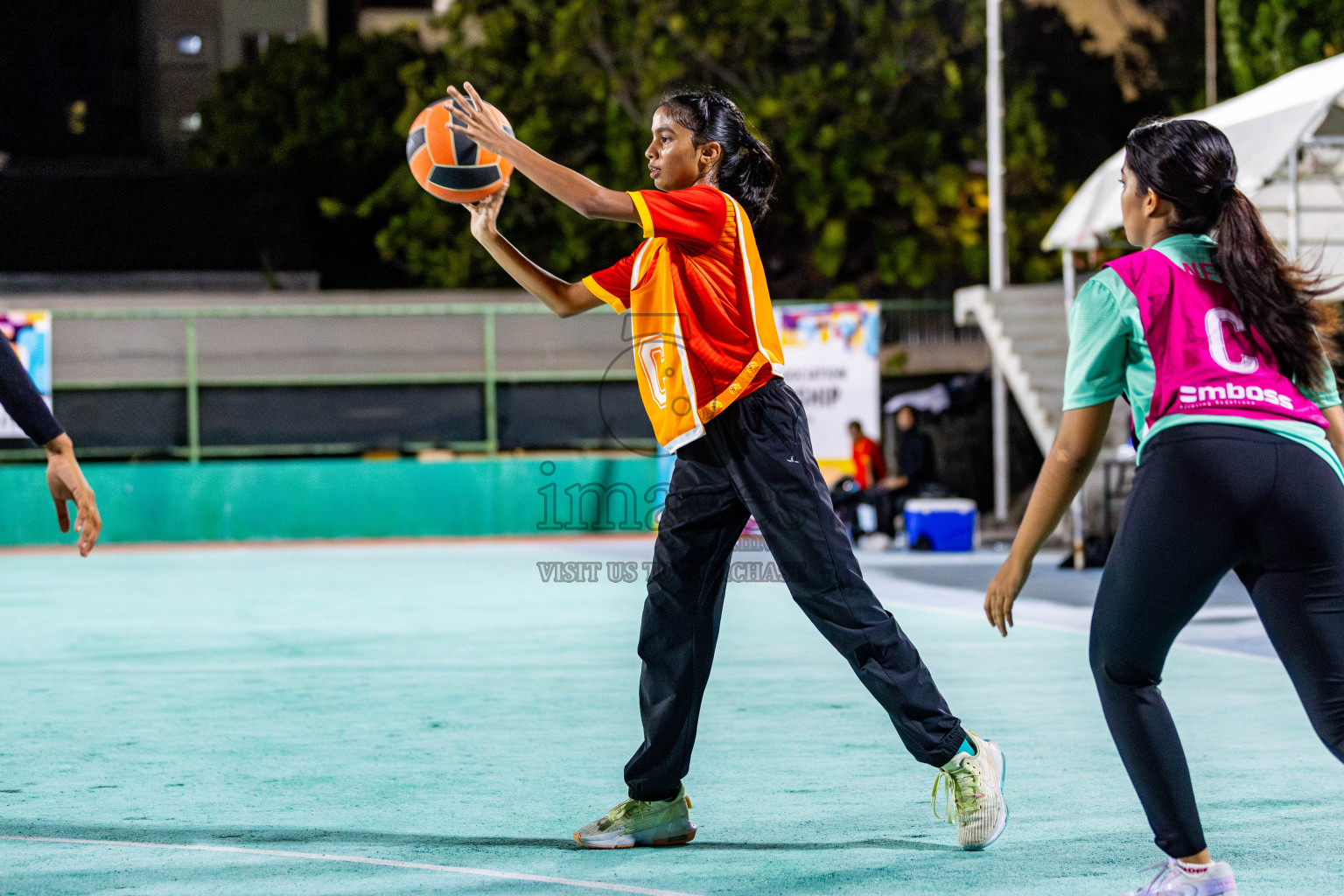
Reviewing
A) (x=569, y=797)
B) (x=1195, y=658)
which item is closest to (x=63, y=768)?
(x=569, y=797)

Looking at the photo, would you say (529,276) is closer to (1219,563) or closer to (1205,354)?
(1205,354)

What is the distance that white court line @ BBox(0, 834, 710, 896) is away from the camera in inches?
164

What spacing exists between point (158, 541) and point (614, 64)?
11510mm

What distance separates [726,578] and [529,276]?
1.12 m

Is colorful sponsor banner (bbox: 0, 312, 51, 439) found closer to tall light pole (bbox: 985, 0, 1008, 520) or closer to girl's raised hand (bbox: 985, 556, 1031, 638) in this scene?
tall light pole (bbox: 985, 0, 1008, 520)

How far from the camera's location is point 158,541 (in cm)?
1944

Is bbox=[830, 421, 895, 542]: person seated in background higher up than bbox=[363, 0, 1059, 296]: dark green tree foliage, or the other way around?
bbox=[363, 0, 1059, 296]: dark green tree foliage

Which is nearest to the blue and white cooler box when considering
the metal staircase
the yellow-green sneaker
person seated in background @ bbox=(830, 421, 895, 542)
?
person seated in background @ bbox=(830, 421, 895, 542)

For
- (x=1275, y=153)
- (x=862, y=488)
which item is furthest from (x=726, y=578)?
(x=862, y=488)

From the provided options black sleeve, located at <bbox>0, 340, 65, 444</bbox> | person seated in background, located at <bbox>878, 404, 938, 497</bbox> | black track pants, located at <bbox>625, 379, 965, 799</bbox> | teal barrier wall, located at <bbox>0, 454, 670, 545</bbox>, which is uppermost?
black sleeve, located at <bbox>0, 340, 65, 444</bbox>

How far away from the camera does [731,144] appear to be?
4746 millimetres

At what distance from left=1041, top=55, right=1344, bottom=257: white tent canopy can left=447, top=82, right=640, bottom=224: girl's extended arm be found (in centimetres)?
923

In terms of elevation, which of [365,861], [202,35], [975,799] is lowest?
[365,861]

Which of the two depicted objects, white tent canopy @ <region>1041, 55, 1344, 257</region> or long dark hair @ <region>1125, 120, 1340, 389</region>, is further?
white tent canopy @ <region>1041, 55, 1344, 257</region>
